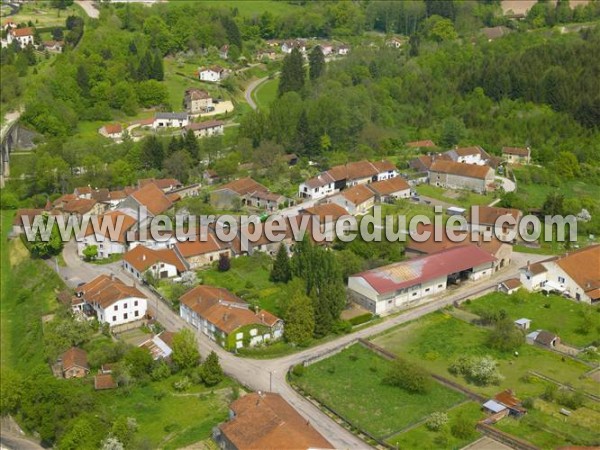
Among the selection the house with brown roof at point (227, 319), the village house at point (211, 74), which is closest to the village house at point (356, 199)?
the house with brown roof at point (227, 319)

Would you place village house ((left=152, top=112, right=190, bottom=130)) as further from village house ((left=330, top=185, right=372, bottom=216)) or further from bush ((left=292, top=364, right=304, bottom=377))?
bush ((left=292, top=364, right=304, bottom=377))

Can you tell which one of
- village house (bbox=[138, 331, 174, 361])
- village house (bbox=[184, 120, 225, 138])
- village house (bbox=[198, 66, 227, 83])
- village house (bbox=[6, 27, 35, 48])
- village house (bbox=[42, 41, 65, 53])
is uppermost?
village house (bbox=[6, 27, 35, 48])

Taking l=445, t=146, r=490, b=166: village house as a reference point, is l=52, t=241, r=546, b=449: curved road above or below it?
below

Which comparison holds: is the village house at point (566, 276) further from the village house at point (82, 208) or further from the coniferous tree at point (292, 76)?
the coniferous tree at point (292, 76)

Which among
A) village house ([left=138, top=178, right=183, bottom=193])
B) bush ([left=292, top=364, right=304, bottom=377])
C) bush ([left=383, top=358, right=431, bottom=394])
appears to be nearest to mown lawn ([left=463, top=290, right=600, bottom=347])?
bush ([left=383, top=358, right=431, bottom=394])

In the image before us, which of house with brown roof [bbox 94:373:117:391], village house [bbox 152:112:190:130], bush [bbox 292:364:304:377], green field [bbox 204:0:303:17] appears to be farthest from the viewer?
green field [bbox 204:0:303:17]

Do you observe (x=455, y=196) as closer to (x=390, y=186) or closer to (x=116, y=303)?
(x=390, y=186)
